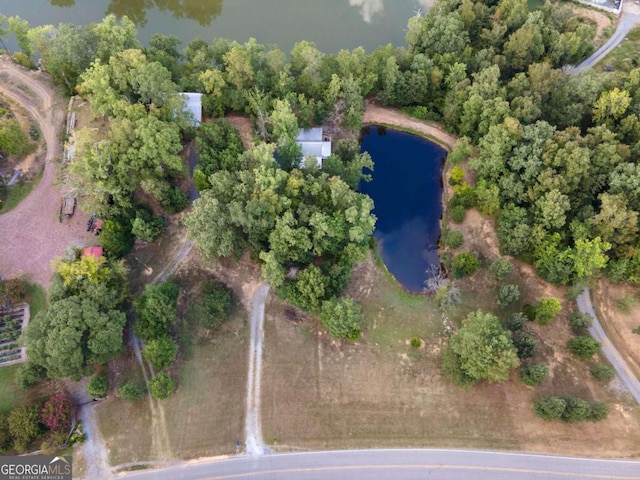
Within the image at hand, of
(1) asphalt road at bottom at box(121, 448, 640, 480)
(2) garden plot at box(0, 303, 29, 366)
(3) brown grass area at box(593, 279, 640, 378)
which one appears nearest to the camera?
(1) asphalt road at bottom at box(121, 448, 640, 480)

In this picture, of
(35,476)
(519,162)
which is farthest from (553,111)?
(35,476)

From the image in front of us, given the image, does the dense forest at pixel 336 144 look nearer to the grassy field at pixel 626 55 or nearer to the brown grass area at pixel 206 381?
the brown grass area at pixel 206 381

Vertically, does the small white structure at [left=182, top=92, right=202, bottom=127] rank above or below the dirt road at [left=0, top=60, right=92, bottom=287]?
above

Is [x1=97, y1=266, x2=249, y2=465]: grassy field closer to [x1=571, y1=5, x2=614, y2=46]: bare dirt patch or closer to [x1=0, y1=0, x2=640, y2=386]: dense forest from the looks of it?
[x1=0, y1=0, x2=640, y2=386]: dense forest

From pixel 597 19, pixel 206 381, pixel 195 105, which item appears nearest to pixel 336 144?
pixel 195 105

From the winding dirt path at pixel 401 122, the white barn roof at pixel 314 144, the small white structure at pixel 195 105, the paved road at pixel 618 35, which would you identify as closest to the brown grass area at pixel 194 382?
the small white structure at pixel 195 105

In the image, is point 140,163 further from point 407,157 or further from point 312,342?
point 407,157

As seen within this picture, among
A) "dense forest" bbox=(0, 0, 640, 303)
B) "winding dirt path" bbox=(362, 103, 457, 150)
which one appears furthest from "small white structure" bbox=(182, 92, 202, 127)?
"winding dirt path" bbox=(362, 103, 457, 150)
